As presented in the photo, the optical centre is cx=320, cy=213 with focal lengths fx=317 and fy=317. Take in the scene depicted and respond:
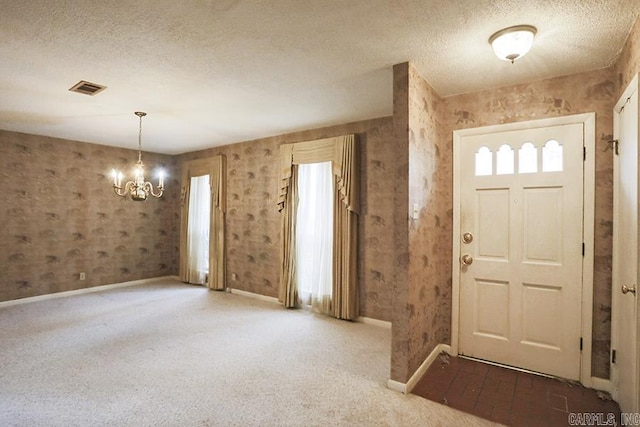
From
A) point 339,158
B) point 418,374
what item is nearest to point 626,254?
point 418,374

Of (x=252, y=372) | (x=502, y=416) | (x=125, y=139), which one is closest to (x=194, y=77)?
(x=252, y=372)

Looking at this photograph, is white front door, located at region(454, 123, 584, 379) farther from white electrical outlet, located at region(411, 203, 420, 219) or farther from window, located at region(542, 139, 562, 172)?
white electrical outlet, located at region(411, 203, 420, 219)

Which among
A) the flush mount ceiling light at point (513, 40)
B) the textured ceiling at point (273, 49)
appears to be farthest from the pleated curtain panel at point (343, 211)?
the flush mount ceiling light at point (513, 40)

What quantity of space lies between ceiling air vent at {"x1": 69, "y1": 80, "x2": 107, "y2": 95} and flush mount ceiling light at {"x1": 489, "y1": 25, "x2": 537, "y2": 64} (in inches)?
128

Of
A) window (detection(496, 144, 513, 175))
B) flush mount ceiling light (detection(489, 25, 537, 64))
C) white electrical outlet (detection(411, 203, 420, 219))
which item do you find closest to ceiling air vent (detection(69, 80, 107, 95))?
white electrical outlet (detection(411, 203, 420, 219))

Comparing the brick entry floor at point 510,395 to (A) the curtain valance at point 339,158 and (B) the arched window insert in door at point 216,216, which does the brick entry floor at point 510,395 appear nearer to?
(A) the curtain valance at point 339,158

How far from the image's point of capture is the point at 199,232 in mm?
5855

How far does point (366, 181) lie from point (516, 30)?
232 centimetres

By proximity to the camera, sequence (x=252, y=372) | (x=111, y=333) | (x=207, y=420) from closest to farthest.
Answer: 1. (x=207, y=420)
2. (x=252, y=372)
3. (x=111, y=333)

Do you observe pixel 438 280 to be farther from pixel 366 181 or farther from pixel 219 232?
pixel 219 232

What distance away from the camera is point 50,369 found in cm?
270

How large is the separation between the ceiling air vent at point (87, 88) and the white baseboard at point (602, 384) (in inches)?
190

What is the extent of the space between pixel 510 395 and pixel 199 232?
16.9ft

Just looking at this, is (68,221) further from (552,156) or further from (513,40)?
(552,156)
